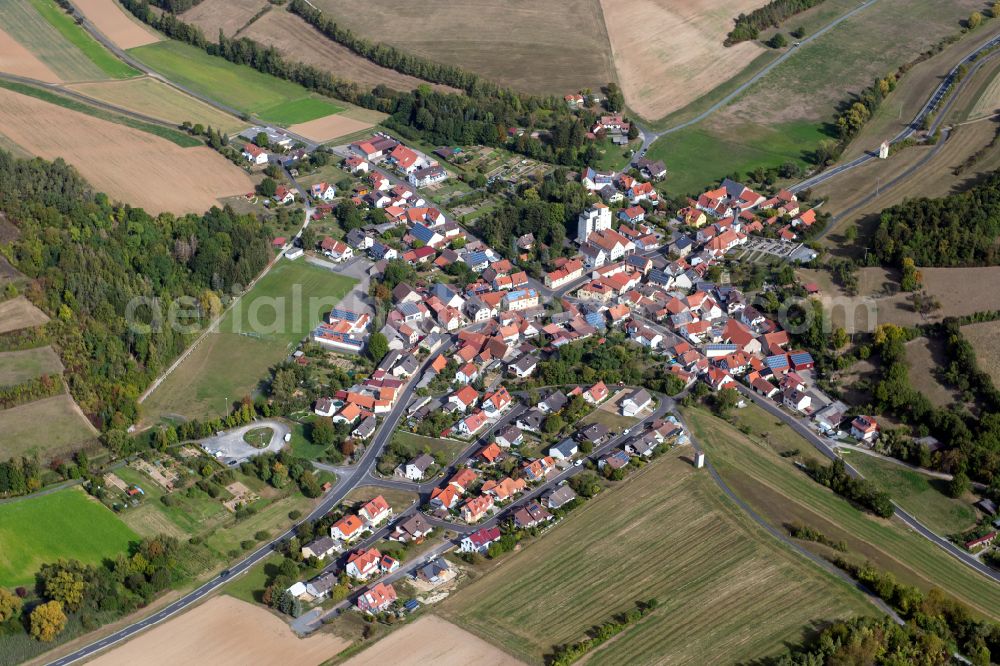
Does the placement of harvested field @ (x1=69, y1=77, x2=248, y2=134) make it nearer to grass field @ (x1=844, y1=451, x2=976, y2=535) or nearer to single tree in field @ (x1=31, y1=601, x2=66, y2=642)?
single tree in field @ (x1=31, y1=601, x2=66, y2=642)

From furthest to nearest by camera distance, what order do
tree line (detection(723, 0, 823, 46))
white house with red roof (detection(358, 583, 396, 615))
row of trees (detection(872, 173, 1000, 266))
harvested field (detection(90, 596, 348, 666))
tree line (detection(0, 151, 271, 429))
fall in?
tree line (detection(723, 0, 823, 46)) → row of trees (detection(872, 173, 1000, 266)) → tree line (detection(0, 151, 271, 429)) → white house with red roof (detection(358, 583, 396, 615)) → harvested field (detection(90, 596, 348, 666))

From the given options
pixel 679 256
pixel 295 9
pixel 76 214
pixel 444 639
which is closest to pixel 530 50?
pixel 295 9

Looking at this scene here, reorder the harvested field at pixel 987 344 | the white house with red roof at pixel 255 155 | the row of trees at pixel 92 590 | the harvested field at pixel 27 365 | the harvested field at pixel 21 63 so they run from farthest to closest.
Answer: the harvested field at pixel 21 63
the white house with red roof at pixel 255 155
the harvested field at pixel 987 344
the harvested field at pixel 27 365
the row of trees at pixel 92 590

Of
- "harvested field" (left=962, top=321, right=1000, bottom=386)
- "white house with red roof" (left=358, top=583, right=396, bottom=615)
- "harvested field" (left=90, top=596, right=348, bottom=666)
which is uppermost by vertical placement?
"harvested field" (left=962, top=321, right=1000, bottom=386)

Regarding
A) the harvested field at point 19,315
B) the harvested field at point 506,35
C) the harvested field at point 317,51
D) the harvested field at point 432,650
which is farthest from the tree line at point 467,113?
the harvested field at point 432,650

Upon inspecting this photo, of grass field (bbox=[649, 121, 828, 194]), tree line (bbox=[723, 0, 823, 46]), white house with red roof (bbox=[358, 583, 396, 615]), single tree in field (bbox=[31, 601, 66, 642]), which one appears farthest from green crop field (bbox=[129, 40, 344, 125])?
single tree in field (bbox=[31, 601, 66, 642])

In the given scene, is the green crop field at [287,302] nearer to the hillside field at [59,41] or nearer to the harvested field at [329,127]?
the harvested field at [329,127]

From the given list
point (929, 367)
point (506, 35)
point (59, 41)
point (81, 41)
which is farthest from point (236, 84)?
point (929, 367)
